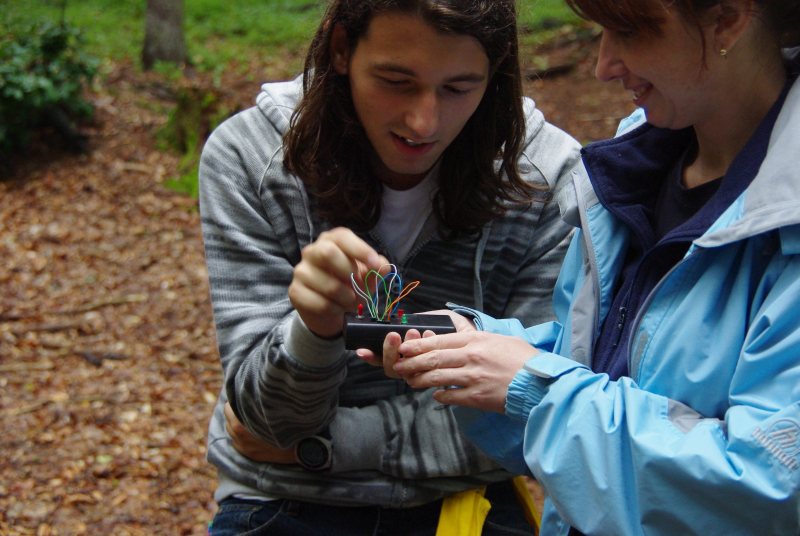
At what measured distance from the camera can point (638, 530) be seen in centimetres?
171

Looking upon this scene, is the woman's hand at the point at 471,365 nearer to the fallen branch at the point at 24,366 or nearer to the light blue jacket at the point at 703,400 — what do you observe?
the light blue jacket at the point at 703,400

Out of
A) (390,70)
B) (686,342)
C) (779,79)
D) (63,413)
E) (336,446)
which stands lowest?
(63,413)

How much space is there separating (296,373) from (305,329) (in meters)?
0.13

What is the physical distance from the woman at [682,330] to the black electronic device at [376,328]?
3.3 inches

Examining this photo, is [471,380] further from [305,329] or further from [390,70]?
[390,70]

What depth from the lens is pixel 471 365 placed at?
6.31 feet

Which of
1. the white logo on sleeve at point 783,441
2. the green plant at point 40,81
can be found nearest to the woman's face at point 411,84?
the white logo on sleeve at point 783,441

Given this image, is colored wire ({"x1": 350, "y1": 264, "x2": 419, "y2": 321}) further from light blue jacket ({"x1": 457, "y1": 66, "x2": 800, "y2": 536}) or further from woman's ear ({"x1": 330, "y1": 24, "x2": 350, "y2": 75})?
woman's ear ({"x1": 330, "y1": 24, "x2": 350, "y2": 75})

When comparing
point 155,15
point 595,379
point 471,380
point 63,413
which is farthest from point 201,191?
point 155,15

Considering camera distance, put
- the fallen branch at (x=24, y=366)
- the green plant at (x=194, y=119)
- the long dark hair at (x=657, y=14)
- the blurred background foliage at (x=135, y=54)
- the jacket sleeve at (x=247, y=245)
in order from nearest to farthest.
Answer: the long dark hair at (x=657, y=14)
the jacket sleeve at (x=247, y=245)
the fallen branch at (x=24, y=366)
the blurred background foliage at (x=135, y=54)
the green plant at (x=194, y=119)

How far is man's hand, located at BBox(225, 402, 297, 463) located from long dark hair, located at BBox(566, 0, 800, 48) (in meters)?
1.35

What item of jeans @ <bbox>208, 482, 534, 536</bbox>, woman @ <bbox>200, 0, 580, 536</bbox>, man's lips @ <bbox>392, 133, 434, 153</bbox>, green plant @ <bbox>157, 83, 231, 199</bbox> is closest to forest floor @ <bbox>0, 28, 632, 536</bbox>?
green plant @ <bbox>157, 83, 231, 199</bbox>

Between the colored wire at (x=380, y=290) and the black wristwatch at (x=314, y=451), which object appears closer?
the colored wire at (x=380, y=290)

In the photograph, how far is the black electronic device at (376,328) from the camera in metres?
2.08
